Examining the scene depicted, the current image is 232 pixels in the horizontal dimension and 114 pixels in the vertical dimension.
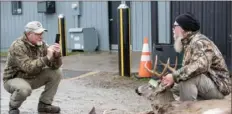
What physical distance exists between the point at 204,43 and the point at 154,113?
38.4 inches

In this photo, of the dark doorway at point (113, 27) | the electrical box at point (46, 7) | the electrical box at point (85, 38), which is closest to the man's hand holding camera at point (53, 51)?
the electrical box at point (85, 38)

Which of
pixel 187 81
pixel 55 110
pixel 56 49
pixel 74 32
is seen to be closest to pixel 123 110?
pixel 55 110

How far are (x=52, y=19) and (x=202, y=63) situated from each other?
40.3 feet

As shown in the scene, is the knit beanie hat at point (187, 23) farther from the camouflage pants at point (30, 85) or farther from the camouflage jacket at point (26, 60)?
the camouflage pants at point (30, 85)

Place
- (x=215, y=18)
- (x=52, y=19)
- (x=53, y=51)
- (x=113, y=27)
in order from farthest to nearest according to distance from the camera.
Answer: (x=52, y=19) → (x=113, y=27) → (x=215, y=18) → (x=53, y=51)

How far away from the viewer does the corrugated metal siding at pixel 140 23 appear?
14.9 meters

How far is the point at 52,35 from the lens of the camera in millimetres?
17234

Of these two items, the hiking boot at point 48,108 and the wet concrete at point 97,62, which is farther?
the wet concrete at point 97,62

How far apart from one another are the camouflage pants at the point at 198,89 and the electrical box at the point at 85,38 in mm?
10262

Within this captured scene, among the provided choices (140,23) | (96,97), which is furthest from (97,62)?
(96,97)

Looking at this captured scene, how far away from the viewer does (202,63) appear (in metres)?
5.46

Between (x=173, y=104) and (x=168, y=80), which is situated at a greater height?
(x=168, y=80)

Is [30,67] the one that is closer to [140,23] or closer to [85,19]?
[140,23]

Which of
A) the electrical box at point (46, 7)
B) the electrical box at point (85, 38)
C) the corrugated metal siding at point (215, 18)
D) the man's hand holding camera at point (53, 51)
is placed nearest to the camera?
the man's hand holding camera at point (53, 51)
